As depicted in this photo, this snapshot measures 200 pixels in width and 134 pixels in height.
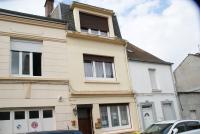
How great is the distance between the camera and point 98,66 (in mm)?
15781

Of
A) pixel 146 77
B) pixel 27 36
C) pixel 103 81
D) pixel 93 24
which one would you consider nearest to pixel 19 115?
pixel 27 36

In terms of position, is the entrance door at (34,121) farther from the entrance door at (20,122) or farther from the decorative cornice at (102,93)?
the decorative cornice at (102,93)

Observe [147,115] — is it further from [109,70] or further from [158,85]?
[109,70]

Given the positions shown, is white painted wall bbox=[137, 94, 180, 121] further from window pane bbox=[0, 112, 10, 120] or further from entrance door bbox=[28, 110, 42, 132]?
window pane bbox=[0, 112, 10, 120]

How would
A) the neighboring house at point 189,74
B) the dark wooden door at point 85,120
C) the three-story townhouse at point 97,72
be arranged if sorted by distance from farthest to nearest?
the neighboring house at point 189,74, the three-story townhouse at point 97,72, the dark wooden door at point 85,120

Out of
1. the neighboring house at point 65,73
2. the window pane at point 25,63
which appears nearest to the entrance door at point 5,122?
the neighboring house at point 65,73

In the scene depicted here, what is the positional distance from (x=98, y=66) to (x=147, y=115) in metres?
4.53

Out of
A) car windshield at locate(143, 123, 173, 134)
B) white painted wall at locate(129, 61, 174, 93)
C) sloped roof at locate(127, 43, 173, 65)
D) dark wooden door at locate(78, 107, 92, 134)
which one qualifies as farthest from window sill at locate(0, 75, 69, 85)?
sloped roof at locate(127, 43, 173, 65)

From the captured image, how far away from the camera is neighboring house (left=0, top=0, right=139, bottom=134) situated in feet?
40.2

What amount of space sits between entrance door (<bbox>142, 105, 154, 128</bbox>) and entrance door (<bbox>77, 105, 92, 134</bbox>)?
3.91 metres

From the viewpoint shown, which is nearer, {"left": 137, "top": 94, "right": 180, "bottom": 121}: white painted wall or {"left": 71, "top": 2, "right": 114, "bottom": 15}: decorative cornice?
{"left": 71, "top": 2, "right": 114, "bottom": 15}: decorative cornice

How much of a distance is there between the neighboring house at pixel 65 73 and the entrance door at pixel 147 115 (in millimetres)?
1033

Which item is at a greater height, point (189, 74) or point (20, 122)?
point (189, 74)

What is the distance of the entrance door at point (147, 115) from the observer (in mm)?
16527
